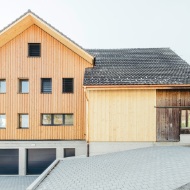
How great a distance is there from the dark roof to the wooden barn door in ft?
6.31

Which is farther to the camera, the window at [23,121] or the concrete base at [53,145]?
the window at [23,121]

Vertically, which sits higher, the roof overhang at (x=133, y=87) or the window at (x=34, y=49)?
the window at (x=34, y=49)

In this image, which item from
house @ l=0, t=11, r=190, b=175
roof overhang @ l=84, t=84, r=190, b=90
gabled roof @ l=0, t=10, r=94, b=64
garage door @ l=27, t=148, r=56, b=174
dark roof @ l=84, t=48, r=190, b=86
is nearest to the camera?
roof overhang @ l=84, t=84, r=190, b=90

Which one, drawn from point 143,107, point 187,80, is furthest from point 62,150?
point 187,80

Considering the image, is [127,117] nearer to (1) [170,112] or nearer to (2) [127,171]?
(1) [170,112]

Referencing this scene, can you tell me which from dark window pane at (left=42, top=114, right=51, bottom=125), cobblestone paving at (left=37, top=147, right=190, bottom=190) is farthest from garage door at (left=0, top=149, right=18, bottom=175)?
cobblestone paving at (left=37, top=147, right=190, bottom=190)

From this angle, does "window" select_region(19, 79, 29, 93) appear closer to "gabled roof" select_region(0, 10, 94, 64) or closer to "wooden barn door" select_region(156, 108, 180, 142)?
"gabled roof" select_region(0, 10, 94, 64)

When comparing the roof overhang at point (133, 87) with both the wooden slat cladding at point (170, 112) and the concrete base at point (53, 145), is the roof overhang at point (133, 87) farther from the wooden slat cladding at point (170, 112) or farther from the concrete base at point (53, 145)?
the concrete base at point (53, 145)

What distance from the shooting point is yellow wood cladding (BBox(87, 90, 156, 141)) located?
1557 centimetres

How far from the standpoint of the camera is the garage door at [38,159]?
18266mm

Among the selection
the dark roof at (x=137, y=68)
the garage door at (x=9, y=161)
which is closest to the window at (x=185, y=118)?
the dark roof at (x=137, y=68)

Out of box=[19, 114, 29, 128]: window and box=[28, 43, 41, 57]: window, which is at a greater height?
box=[28, 43, 41, 57]: window

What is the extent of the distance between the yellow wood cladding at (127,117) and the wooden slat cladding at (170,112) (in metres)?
0.36

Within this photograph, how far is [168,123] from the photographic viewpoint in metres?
15.6
